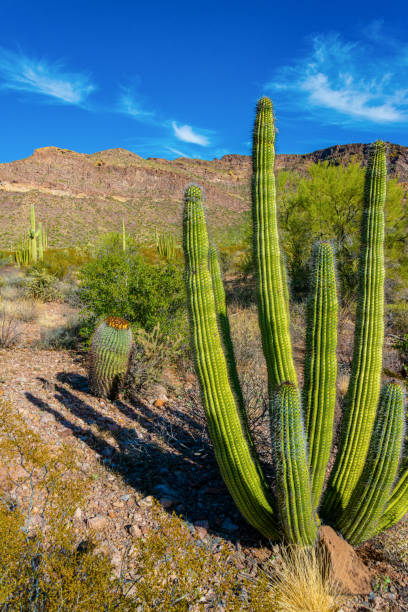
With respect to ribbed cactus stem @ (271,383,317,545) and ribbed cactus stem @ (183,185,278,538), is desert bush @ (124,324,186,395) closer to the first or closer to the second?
ribbed cactus stem @ (183,185,278,538)

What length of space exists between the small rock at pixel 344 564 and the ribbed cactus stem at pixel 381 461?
0.75ft

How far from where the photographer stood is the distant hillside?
50781 mm

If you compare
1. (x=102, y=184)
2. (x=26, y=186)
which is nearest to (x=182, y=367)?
(x=26, y=186)

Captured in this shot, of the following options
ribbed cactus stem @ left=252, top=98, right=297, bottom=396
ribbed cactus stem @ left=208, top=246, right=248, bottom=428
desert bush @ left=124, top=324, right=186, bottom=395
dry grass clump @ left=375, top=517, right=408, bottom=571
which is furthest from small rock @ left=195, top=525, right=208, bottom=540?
desert bush @ left=124, top=324, right=186, bottom=395

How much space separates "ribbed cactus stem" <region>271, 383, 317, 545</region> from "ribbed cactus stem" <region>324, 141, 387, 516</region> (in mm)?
455

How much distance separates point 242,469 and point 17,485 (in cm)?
203

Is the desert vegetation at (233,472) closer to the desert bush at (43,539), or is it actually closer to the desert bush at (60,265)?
the desert bush at (43,539)

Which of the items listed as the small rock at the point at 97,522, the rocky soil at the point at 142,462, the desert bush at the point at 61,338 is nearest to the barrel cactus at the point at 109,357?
the rocky soil at the point at 142,462

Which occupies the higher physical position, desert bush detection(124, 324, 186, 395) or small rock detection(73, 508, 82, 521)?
desert bush detection(124, 324, 186, 395)

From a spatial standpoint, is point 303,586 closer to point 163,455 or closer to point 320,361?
point 320,361

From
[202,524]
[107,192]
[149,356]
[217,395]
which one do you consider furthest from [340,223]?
[107,192]

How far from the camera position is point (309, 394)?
3.12 meters

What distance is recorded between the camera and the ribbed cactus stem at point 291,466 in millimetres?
2762

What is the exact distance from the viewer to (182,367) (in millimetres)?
7371
